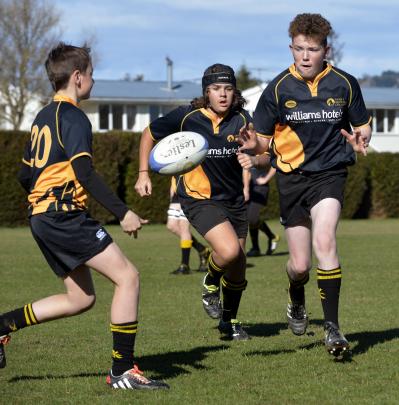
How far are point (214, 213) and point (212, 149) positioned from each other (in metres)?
0.56

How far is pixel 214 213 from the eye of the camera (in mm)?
7715

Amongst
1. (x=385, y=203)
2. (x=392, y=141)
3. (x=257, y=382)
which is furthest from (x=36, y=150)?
(x=392, y=141)

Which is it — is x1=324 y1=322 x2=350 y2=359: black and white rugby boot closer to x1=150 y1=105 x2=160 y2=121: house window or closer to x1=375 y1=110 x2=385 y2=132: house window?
x1=150 y1=105 x2=160 y2=121: house window

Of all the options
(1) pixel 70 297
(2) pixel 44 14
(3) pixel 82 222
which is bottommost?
(1) pixel 70 297

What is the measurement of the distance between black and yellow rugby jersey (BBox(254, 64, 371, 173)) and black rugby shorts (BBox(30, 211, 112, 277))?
192 cm

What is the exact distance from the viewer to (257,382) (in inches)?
237

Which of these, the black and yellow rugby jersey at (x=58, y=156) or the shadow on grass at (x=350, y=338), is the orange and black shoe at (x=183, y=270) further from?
the black and yellow rugby jersey at (x=58, y=156)

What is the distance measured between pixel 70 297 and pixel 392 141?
2305 inches

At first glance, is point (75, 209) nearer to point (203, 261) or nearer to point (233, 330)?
point (233, 330)

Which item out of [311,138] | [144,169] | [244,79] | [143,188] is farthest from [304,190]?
[244,79]

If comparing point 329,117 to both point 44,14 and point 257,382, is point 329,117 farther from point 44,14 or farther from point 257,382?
point 44,14

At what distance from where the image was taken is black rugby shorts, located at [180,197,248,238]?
7688 mm

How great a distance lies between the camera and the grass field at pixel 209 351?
18.7ft

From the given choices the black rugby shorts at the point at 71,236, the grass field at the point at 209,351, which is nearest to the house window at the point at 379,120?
the grass field at the point at 209,351
